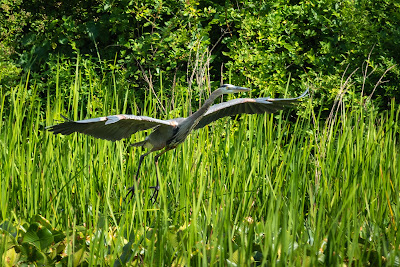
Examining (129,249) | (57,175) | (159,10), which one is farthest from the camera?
(159,10)

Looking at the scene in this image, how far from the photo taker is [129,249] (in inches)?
81.1

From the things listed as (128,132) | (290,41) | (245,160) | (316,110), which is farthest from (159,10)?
(128,132)

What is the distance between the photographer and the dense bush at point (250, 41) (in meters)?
4.84

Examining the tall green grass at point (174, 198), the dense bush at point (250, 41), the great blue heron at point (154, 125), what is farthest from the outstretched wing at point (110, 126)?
the dense bush at point (250, 41)

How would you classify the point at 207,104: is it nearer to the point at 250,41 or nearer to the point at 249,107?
the point at 249,107

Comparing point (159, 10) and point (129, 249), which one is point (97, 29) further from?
point (129, 249)

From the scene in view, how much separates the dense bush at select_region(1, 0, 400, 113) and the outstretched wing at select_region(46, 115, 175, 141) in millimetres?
2532

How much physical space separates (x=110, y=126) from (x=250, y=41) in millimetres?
3224

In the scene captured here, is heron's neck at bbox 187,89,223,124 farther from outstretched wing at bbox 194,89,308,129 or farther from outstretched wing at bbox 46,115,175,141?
outstretched wing at bbox 194,89,308,129

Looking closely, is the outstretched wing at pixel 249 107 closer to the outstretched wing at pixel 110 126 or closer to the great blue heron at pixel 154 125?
the great blue heron at pixel 154 125

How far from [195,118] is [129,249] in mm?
542

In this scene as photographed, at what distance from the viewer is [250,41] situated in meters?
5.14

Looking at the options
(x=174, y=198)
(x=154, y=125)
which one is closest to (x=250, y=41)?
(x=174, y=198)

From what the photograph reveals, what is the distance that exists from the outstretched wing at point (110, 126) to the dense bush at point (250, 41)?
253 cm
